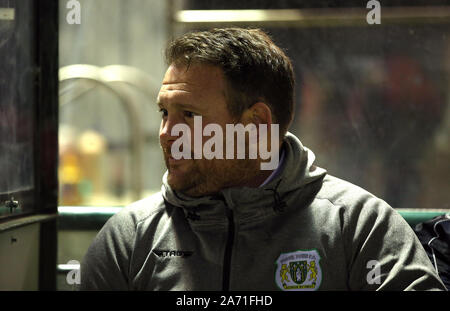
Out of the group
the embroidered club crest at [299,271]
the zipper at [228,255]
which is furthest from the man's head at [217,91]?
the embroidered club crest at [299,271]

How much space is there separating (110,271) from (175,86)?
23.5 inches

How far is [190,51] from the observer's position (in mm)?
2035

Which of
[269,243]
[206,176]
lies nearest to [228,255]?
[269,243]

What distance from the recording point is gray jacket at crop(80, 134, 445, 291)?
1.95m

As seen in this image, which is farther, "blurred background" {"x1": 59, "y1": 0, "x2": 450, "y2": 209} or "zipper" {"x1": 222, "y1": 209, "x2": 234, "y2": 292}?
"blurred background" {"x1": 59, "y1": 0, "x2": 450, "y2": 209}

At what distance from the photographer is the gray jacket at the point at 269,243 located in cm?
195

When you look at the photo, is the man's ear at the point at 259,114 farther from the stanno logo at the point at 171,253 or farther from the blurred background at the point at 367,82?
the blurred background at the point at 367,82

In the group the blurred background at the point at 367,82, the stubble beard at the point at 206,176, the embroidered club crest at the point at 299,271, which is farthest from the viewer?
the blurred background at the point at 367,82

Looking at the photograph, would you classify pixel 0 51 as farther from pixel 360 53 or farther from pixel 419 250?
pixel 360 53

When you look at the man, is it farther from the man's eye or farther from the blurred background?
the blurred background

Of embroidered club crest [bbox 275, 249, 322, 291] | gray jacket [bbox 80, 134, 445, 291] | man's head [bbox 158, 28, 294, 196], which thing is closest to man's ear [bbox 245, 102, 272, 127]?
man's head [bbox 158, 28, 294, 196]

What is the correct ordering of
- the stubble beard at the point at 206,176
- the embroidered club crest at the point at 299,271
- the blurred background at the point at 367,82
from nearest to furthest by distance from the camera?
the embroidered club crest at the point at 299,271
the stubble beard at the point at 206,176
the blurred background at the point at 367,82

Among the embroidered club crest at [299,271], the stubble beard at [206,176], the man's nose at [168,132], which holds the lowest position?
the embroidered club crest at [299,271]

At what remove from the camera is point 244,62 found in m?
2.07
